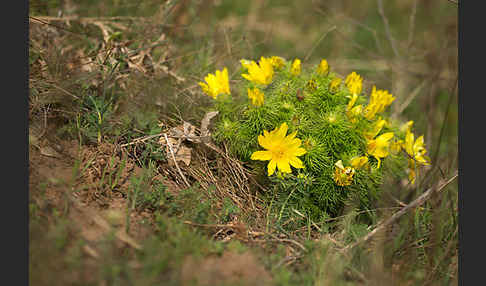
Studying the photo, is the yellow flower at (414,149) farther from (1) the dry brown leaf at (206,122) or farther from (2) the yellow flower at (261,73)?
(1) the dry brown leaf at (206,122)

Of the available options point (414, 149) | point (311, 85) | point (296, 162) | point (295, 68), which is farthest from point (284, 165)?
point (414, 149)

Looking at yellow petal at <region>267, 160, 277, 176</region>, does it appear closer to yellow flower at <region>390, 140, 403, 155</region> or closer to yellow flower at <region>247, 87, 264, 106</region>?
yellow flower at <region>247, 87, 264, 106</region>

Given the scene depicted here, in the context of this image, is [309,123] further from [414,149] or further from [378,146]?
[414,149]

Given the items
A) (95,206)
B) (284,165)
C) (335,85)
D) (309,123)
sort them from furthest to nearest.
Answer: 1. (335,85)
2. (309,123)
3. (284,165)
4. (95,206)

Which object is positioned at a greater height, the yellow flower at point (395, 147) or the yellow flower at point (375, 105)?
the yellow flower at point (375, 105)

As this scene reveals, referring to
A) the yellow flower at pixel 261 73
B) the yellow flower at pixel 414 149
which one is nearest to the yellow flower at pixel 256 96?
the yellow flower at pixel 261 73

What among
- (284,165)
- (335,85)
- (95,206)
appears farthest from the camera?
(335,85)

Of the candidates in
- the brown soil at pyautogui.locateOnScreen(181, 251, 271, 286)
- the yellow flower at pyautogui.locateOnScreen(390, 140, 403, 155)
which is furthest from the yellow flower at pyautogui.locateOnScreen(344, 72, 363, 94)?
the brown soil at pyautogui.locateOnScreen(181, 251, 271, 286)
